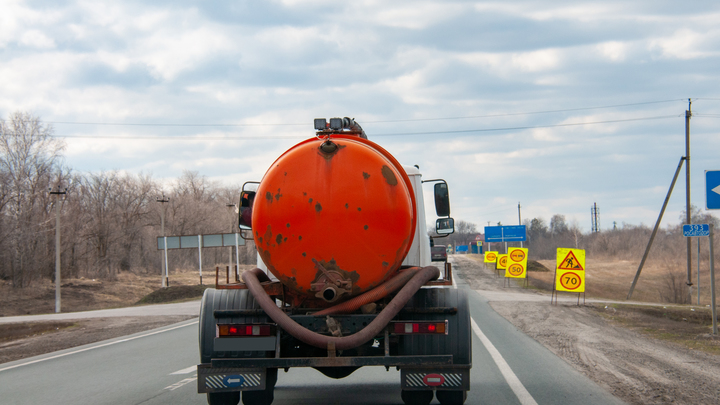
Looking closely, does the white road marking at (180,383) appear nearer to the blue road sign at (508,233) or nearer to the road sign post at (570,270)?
the road sign post at (570,270)

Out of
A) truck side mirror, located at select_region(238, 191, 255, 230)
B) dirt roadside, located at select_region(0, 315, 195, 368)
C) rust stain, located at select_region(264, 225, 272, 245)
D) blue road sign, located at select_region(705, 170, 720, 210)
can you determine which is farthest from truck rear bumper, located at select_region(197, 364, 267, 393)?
blue road sign, located at select_region(705, 170, 720, 210)

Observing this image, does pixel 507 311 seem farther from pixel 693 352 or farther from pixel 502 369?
pixel 502 369

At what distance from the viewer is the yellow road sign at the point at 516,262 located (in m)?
35.0

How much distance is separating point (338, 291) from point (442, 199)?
7.60 ft

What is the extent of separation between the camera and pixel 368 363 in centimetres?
529

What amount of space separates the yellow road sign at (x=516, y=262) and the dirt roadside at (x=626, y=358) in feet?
50.7

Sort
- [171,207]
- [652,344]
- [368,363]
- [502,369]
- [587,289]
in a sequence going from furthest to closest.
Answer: [171,207]
[587,289]
[652,344]
[502,369]
[368,363]

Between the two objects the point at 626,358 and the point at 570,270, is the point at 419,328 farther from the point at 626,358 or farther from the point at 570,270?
the point at 570,270

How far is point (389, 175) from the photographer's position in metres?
5.79

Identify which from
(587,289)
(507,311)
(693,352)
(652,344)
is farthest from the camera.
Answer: (587,289)

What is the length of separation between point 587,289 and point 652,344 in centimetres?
2872

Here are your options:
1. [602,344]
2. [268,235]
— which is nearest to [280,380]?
[268,235]

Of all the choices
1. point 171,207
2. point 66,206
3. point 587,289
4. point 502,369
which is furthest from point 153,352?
point 171,207

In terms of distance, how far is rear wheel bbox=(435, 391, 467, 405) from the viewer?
6129mm
